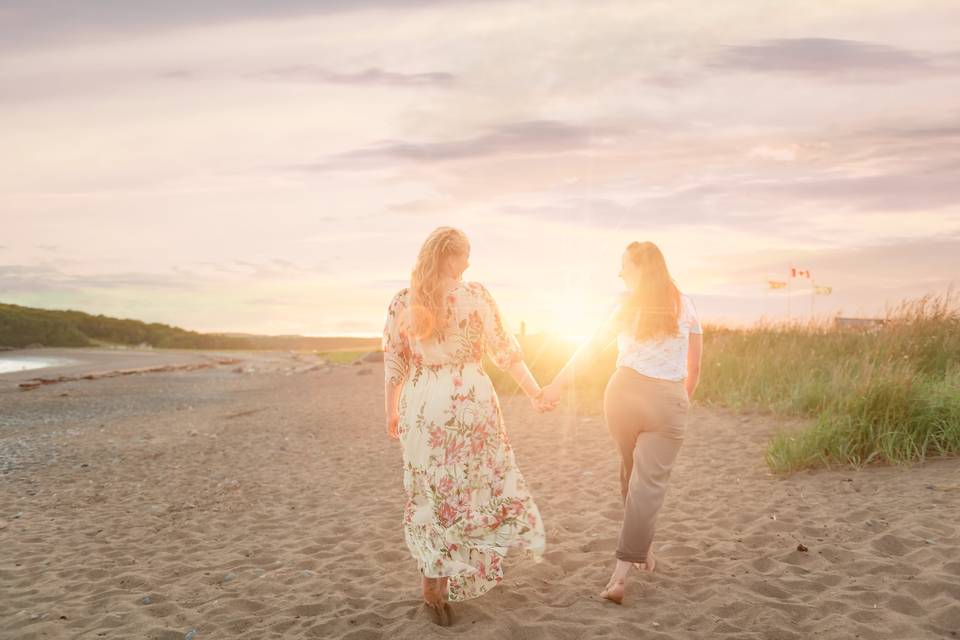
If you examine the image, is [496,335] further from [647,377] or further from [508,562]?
[508,562]

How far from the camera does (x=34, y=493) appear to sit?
970 centimetres

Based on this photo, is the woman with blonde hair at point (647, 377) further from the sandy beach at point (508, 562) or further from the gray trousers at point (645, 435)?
the sandy beach at point (508, 562)

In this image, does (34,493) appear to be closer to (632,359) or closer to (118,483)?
(118,483)

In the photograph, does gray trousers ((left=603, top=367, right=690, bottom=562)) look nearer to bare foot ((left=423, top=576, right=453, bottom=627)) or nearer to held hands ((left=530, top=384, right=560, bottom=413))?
held hands ((left=530, top=384, right=560, bottom=413))

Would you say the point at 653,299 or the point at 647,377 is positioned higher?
the point at 653,299

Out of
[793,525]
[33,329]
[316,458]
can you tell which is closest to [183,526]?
[316,458]

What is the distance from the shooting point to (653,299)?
4.75 m

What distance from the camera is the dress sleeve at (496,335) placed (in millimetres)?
4695

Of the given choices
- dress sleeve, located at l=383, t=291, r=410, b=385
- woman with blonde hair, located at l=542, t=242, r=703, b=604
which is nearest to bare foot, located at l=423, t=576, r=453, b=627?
woman with blonde hair, located at l=542, t=242, r=703, b=604

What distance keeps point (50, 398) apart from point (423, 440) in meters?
22.1

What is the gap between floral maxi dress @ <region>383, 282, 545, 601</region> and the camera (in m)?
4.61

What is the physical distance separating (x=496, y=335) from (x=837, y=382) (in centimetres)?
860

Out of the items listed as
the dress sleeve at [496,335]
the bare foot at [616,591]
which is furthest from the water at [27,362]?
the bare foot at [616,591]

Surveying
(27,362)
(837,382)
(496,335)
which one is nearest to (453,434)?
(496,335)
